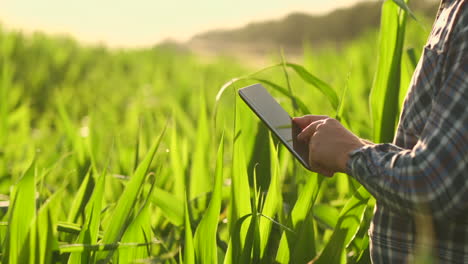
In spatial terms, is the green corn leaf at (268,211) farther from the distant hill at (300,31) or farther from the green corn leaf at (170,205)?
the distant hill at (300,31)

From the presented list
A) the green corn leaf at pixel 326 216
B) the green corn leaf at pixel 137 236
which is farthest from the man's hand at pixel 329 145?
the green corn leaf at pixel 326 216

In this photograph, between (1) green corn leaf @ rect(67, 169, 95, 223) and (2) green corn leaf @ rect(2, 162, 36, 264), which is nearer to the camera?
(2) green corn leaf @ rect(2, 162, 36, 264)

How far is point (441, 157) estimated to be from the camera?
1.89 feet

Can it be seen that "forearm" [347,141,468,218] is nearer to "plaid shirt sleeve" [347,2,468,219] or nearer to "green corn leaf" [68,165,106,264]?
"plaid shirt sleeve" [347,2,468,219]

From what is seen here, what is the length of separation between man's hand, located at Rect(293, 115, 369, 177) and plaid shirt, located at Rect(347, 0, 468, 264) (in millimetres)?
19

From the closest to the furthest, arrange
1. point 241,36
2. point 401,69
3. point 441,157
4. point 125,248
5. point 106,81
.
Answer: point 441,157
point 125,248
point 401,69
point 106,81
point 241,36

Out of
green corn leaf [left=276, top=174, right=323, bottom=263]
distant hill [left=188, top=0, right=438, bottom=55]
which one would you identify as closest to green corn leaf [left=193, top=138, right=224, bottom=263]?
green corn leaf [left=276, top=174, right=323, bottom=263]

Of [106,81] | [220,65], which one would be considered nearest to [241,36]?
[220,65]

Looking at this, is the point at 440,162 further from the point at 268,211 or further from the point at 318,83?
the point at 318,83

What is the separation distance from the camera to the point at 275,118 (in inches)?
30.8

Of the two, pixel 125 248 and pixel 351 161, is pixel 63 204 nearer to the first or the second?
pixel 125 248

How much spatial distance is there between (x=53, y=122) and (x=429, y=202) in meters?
2.77

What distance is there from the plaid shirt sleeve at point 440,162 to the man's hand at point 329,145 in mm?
39

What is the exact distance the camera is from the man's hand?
0.67m
